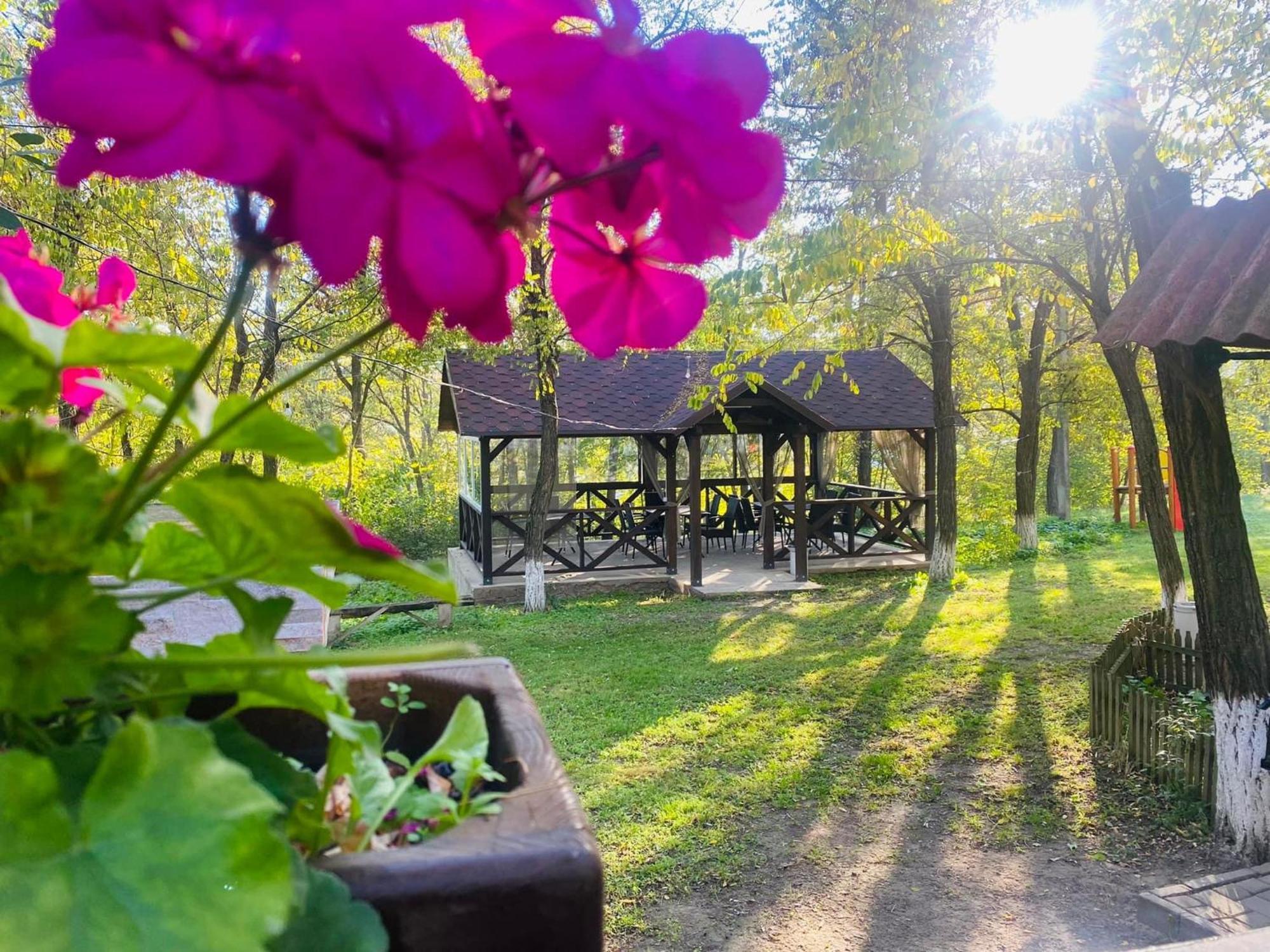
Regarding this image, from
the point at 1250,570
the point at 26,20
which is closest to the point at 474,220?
the point at 26,20

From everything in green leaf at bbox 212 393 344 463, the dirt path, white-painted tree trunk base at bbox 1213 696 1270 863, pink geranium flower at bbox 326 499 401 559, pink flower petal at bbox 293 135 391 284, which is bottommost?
the dirt path

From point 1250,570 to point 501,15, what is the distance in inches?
220

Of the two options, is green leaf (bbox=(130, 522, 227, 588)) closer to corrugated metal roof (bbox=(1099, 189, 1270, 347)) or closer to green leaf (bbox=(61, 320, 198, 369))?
green leaf (bbox=(61, 320, 198, 369))

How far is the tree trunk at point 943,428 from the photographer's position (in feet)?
39.9

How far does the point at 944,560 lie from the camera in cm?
A: 1224

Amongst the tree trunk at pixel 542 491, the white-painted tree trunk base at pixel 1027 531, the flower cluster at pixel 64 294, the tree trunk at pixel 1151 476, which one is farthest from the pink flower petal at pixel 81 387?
the white-painted tree trunk base at pixel 1027 531

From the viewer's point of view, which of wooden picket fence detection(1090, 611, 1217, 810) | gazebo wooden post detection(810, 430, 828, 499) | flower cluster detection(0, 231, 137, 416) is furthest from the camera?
gazebo wooden post detection(810, 430, 828, 499)

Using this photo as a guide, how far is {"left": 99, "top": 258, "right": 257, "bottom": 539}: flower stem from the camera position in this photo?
0.27 meters

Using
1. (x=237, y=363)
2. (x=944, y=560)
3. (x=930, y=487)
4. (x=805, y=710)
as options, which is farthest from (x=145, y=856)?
(x=930, y=487)

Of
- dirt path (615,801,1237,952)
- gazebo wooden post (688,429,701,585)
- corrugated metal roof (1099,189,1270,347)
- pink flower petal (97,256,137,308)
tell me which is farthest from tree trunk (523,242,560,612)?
pink flower petal (97,256,137,308)

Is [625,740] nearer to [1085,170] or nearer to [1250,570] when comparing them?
[1250,570]

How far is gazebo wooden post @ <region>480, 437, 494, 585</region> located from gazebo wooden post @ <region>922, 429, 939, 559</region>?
6686mm

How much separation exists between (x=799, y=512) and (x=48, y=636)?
12.0m

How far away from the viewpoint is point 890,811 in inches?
213
